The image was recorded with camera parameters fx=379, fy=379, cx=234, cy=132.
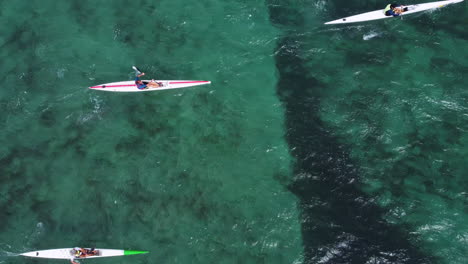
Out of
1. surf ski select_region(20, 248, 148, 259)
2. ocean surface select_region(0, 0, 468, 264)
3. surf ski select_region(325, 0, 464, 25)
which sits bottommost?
surf ski select_region(20, 248, 148, 259)

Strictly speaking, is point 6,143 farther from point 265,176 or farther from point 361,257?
point 361,257

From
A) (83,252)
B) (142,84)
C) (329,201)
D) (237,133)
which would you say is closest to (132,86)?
(142,84)

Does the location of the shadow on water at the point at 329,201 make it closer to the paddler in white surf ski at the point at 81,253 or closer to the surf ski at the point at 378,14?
the surf ski at the point at 378,14

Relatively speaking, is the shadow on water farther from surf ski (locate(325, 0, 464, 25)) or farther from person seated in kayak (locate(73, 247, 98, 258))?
person seated in kayak (locate(73, 247, 98, 258))

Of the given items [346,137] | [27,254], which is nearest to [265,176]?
[346,137]

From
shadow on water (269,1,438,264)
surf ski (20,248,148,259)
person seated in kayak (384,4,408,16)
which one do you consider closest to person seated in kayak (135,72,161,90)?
shadow on water (269,1,438,264)

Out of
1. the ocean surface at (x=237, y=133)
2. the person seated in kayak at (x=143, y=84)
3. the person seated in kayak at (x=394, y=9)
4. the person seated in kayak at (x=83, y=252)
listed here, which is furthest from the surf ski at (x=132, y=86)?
the person seated in kayak at (x=394, y=9)

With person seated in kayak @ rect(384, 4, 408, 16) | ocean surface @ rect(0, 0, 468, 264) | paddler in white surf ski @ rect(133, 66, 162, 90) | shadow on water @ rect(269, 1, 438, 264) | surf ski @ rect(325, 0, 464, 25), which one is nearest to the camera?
shadow on water @ rect(269, 1, 438, 264)
